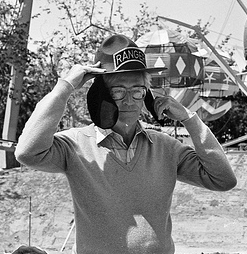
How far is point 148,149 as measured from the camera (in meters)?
2.43

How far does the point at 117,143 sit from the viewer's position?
2.42m

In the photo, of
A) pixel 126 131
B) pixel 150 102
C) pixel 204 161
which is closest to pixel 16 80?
pixel 150 102

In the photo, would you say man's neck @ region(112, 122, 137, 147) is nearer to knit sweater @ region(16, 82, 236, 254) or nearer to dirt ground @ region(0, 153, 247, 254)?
knit sweater @ region(16, 82, 236, 254)

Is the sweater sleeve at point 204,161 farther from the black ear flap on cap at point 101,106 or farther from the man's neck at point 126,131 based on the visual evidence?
the black ear flap on cap at point 101,106

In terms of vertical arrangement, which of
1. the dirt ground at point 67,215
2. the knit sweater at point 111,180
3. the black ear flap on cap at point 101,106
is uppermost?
the black ear flap on cap at point 101,106

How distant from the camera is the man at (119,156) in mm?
2236

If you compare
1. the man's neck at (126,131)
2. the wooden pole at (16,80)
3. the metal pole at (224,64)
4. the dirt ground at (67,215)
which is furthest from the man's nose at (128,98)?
the wooden pole at (16,80)

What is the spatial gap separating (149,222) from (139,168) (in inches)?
8.8

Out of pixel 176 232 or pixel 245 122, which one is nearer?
pixel 176 232

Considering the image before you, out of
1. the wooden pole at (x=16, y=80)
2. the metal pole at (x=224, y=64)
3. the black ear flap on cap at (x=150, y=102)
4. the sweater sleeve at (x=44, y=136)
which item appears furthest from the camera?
the wooden pole at (x=16, y=80)

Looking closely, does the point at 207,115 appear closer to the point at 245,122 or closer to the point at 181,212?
the point at 181,212

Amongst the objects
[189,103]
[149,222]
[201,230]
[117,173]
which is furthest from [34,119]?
[189,103]

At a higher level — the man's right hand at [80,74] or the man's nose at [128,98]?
the man's right hand at [80,74]

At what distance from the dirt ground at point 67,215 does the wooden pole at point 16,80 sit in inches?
48.9
